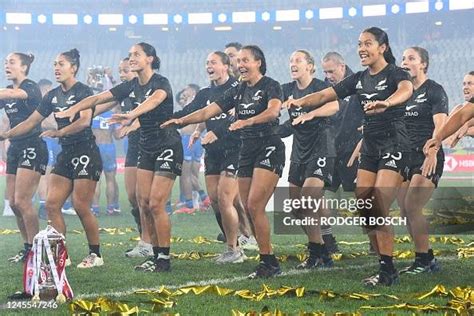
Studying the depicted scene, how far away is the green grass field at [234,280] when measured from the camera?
4949 millimetres

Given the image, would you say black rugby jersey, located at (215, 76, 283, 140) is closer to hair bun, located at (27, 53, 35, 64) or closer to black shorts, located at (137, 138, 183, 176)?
black shorts, located at (137, 138, 183, 176)

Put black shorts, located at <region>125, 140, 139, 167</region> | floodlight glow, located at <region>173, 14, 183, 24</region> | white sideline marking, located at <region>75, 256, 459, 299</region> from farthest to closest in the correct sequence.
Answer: black shorts, located at <region>125, 140, 139, 167</region>
floodlight glow, located at <region>173, 14, 183, 24</region>
white sideline marking, located at <region>75, 256, 459, 299</region>

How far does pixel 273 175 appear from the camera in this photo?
5836 mm

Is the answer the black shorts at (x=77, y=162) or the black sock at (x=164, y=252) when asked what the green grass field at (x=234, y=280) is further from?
the black shorts at (x=77, y=162)

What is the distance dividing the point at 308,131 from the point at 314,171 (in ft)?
0.91

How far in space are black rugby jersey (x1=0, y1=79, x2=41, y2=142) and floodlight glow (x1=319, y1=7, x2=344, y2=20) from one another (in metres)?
1.95

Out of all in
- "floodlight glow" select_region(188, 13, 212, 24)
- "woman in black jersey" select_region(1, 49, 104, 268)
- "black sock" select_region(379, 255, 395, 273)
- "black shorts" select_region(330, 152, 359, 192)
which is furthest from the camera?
"black shorts" select_region(330, 152, 359, 192)

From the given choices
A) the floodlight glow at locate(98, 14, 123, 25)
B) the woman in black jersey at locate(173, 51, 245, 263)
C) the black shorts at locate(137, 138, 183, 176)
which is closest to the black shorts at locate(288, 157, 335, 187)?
the woman in black jersey at locate(173, 51, 245, 263)

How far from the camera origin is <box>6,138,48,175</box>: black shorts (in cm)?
652

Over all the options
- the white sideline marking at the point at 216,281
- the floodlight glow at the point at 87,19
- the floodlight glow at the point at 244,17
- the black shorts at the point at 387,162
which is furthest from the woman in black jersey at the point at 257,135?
the floodlight glow at the point at 87,19

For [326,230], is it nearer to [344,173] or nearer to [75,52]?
[344,173]

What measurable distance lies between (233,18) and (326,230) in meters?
1.61

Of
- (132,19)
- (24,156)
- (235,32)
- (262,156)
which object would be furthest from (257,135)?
(24,156)

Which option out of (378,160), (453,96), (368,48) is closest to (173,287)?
(378,160)
